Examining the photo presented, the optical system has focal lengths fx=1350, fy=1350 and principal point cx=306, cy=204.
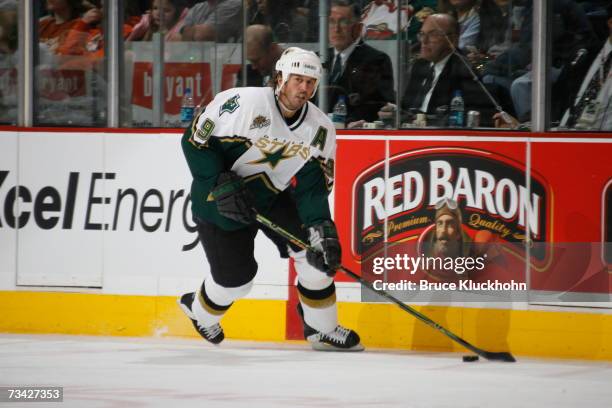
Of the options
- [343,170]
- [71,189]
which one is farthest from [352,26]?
[71,189]

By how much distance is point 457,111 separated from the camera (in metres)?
6.12

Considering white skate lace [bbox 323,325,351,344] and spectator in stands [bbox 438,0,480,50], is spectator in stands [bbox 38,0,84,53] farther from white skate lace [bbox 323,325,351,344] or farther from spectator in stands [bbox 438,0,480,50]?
white skate lace [bbox 323,325,351,344]

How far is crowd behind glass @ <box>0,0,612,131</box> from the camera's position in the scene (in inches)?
234

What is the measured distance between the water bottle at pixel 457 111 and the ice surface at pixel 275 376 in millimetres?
1055

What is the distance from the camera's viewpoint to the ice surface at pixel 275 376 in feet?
15.2

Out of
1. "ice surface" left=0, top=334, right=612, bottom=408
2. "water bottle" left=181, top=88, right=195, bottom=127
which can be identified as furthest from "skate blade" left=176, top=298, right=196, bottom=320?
"water bottle" left=181, top=88, right=195, bottom=127

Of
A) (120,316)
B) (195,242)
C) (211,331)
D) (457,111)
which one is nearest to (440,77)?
(457,111)

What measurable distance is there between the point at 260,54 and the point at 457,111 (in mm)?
1002

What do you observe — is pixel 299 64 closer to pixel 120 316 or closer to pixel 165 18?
pixel 165 18

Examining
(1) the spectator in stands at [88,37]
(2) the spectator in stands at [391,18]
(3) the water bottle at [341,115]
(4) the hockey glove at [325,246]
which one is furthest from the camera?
(1) the spectator in stands at [88,37]

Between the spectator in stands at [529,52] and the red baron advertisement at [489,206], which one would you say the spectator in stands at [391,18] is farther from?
the red baron advertisement at [489,206]

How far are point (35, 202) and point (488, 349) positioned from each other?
7.55 ft

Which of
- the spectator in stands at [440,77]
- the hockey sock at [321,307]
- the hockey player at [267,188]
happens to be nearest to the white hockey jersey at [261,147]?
the hockey player at [267,188]

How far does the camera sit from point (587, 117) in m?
5.92
